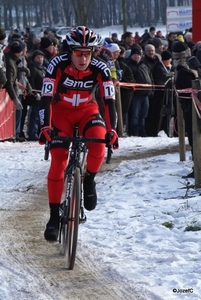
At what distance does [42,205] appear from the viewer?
29.6ft

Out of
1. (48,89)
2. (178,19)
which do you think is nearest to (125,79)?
(48,89)

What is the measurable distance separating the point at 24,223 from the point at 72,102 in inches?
72.0

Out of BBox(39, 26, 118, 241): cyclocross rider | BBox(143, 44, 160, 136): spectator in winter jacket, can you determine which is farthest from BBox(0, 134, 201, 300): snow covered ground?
BBox(143, 44, 160, 136): spectator in winter jacket

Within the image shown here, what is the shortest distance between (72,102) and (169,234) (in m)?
1.67

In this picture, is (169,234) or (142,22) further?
(142,22)

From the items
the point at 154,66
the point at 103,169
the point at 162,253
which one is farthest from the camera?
the point at 154,66

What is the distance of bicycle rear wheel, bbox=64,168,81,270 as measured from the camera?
6.12 meters

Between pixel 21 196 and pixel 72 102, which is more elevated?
pixel 72 102

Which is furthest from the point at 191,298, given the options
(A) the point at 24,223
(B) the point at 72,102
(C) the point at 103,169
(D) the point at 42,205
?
(C) the point at 103,169

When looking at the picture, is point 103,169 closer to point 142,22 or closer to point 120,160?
point 120,160

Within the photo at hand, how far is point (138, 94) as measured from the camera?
1585 cm

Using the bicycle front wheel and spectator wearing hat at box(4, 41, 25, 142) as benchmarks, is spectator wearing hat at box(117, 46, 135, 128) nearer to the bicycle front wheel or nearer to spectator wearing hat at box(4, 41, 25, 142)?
spectator wearing hat at box(4, 41, 25, 142)

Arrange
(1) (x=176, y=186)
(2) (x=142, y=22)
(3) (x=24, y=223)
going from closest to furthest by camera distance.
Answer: (3) (x=24, y=223)
(1) (x=176, y=186)
(2) (x=142, y=22)

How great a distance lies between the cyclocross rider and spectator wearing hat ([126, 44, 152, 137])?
9.00 m
